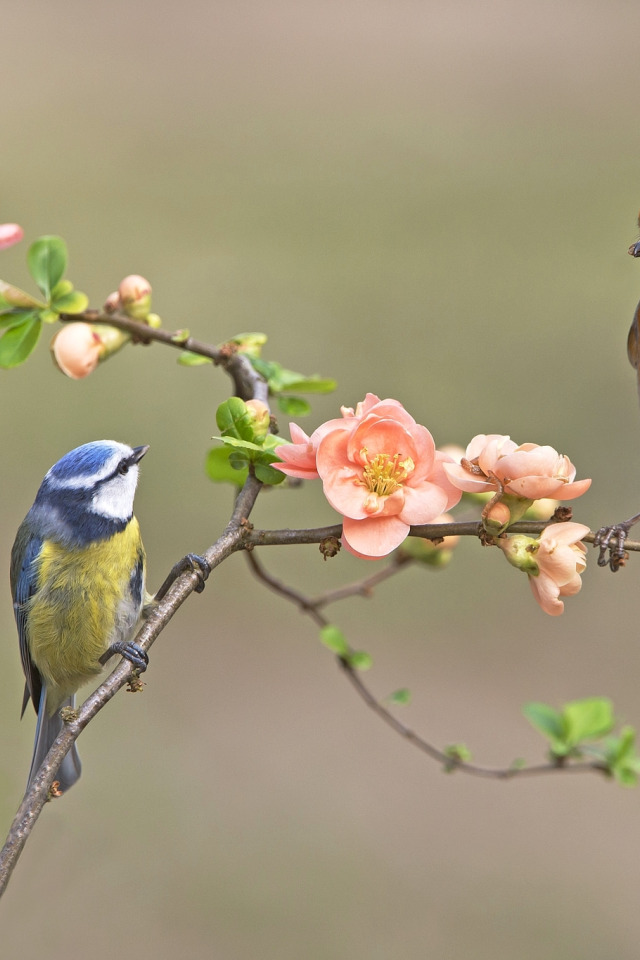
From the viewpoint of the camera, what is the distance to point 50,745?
53.6 inches

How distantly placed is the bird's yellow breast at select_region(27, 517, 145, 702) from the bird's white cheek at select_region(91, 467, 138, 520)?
42 mm

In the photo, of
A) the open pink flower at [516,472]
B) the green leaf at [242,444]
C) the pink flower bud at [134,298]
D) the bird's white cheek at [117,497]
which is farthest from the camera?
the bird's white cheek at [117,497]

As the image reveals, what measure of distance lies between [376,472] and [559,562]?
0.20 m

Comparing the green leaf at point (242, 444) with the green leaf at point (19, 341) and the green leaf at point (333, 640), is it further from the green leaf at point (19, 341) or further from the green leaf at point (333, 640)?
the green leaf at point (333, 640)

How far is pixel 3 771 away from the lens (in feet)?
8.25

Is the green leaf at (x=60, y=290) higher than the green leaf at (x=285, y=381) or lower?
higher

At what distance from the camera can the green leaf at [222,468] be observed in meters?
1.14

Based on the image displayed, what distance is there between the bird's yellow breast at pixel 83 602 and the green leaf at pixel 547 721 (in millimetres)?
662

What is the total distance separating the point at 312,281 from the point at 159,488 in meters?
1.70

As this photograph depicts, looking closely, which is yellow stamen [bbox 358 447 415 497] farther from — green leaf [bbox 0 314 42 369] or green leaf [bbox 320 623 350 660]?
green leaf [bbox 320 623 350 660]

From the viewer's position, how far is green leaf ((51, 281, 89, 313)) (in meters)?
1.08

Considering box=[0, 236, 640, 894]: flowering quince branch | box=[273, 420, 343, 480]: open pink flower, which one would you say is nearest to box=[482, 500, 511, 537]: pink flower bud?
box=[0, 236, 640, 894]: flowering quince branch

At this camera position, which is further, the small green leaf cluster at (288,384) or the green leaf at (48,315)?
the small green leaf cluster at (288,384)

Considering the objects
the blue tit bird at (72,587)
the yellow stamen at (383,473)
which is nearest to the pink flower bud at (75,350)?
→ the blue tit bird at (72,587)
